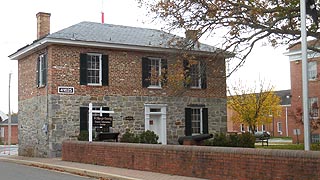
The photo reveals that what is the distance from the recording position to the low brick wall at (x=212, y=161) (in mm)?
11789

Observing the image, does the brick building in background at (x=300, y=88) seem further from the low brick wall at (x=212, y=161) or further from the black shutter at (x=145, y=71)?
the low brick wall at (x=212, y=161)

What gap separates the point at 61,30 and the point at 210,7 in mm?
11821

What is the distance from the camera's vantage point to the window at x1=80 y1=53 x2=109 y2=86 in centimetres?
2659

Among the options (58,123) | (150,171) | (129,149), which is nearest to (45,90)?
(58,123)

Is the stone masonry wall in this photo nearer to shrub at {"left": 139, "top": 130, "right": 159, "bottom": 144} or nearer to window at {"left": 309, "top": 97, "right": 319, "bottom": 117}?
shrub at {"left": 139, "top": 130, "right": 159, "bottom": 144}

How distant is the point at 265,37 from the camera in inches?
742

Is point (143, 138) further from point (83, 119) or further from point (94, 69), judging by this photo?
point (94, 69)

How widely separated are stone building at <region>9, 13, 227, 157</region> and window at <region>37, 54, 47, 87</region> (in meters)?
0.05

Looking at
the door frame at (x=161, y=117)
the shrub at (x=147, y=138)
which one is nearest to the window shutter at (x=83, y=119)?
the shrub at (x=147, y=138)

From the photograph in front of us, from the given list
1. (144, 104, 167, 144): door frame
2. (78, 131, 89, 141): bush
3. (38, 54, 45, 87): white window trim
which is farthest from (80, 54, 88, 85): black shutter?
(144, 104, 167, 144): door frame

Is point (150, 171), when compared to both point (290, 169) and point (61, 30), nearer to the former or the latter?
point (290, 169)

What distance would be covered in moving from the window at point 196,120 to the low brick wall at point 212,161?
9889mm

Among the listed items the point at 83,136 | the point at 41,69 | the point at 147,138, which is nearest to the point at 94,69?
the point at 41,69

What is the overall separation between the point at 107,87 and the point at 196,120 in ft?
20.7
